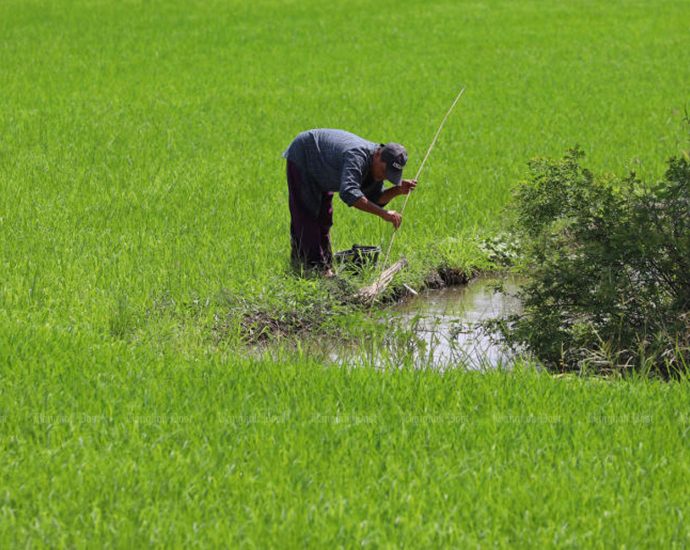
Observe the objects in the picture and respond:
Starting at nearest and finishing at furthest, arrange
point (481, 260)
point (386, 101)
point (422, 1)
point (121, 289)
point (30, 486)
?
point (30, 486) → point (121, 289) → point (481, 260) → point (386, 101) → point (422, 1)

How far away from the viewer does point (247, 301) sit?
7238mm

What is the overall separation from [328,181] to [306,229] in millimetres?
370

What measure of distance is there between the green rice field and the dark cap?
30.9 inches

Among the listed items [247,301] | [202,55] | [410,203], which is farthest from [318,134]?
[202,55]

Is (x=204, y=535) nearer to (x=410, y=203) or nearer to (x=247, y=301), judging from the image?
(x=247, y=301)

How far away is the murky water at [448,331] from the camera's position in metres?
6.30

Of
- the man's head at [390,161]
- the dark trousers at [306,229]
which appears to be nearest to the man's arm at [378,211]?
the man's head at [390,161]

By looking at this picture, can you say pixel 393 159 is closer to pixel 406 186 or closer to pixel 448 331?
pixel 406 186

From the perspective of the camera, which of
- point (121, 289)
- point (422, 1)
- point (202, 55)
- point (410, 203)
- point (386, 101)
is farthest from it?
point (422, 1)

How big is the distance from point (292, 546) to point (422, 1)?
22556 mm

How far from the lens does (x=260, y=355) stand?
6.41 m

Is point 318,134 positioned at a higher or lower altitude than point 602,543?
higher

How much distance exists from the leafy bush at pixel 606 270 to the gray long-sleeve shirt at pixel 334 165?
112 centimetres

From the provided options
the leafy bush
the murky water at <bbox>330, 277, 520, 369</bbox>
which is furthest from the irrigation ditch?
the leafy bush
